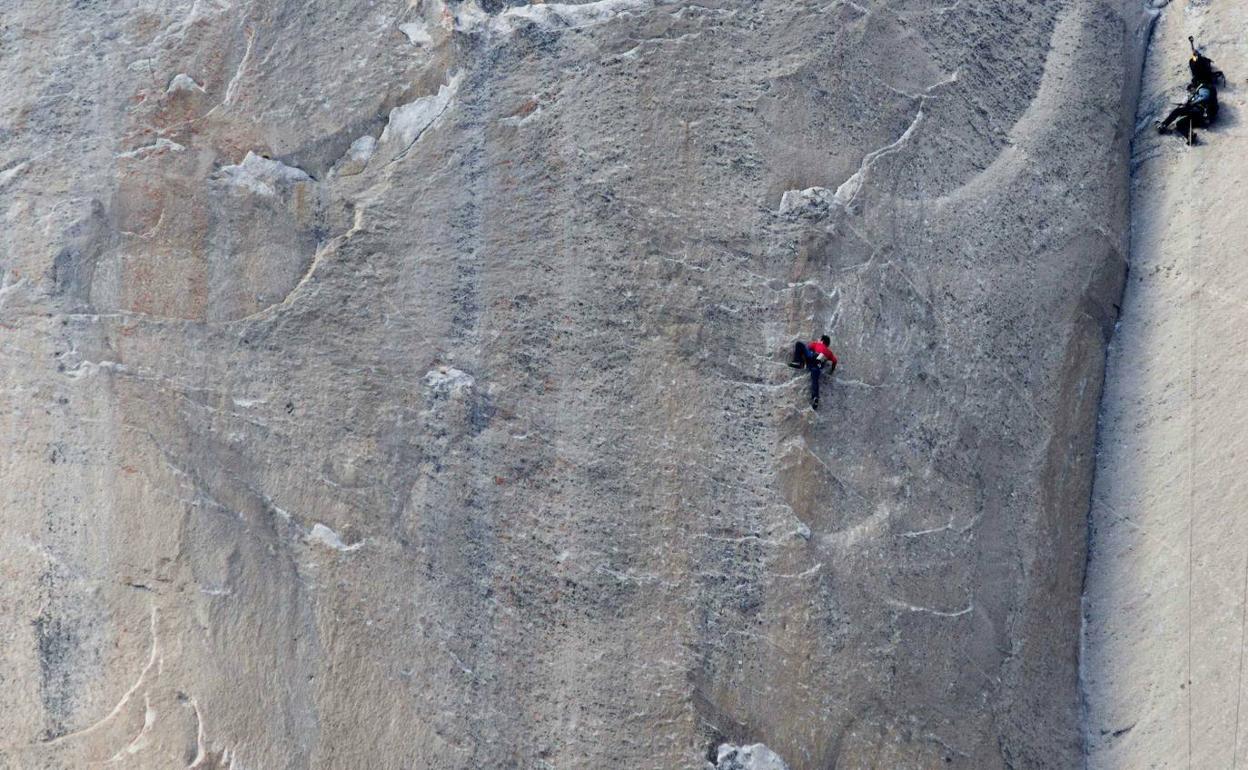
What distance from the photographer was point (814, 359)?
11070mm

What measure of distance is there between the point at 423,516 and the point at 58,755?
13.1 ft

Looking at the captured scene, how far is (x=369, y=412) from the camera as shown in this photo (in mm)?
10938

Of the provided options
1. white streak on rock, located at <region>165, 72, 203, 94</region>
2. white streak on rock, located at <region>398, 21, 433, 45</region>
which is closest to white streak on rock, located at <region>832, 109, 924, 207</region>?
white streak on rock, located at <region>398, 21, 433, 45</region>

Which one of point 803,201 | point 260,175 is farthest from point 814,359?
point 260,175

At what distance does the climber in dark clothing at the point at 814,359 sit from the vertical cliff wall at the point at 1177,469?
3.90 meters

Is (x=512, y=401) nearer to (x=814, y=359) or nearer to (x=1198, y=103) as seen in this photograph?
(x=814, y=359)

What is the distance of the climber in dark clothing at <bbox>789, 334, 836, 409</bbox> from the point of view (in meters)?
11.0

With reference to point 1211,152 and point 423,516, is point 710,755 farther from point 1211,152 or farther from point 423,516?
point 1211,152

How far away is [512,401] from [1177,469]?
24.6 ft

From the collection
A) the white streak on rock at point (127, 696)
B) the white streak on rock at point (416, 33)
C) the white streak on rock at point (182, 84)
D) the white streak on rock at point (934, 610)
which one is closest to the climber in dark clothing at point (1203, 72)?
the white streak on rock at point (934, 610)

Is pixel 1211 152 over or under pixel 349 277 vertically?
Answer: over

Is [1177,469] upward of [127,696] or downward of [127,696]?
upward

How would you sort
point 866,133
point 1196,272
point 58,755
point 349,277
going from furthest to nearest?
1. point 1196,272
2. point 866,133
3. point 349,277
4. point 58,755

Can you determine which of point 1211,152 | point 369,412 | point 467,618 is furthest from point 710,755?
point 1211,152
